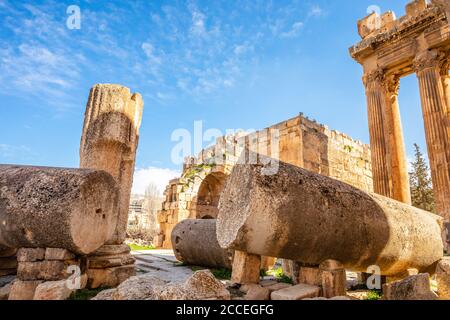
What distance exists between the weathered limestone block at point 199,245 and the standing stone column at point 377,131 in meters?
5.93

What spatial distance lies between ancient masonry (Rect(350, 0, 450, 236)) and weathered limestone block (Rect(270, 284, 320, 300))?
23.2 ft

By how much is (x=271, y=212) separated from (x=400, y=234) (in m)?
2.01

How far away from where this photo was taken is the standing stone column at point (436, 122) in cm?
770

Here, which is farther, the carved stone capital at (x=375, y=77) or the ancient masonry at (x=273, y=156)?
the ancient masonry at (x=273, y=156)

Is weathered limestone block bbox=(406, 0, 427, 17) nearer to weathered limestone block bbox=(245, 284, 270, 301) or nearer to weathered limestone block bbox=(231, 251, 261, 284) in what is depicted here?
weathered limestone block bbox=(231, 251, 261, 284)

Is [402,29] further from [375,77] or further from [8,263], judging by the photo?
[8,263]

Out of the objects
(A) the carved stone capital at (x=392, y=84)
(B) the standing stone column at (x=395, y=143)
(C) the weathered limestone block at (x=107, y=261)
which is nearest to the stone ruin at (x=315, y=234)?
(B) the standing stone column at (x=395, y=143)

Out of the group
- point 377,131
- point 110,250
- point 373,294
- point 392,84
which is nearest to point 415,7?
point 392,84

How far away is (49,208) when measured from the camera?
3.15 meters

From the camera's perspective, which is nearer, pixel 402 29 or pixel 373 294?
pixel 373 294

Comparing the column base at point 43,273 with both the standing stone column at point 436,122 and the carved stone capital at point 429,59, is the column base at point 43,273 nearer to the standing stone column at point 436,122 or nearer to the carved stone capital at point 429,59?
the standing stone column at point 436,122

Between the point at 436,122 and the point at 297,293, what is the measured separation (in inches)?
326

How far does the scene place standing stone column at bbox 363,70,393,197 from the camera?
902 centimetres
